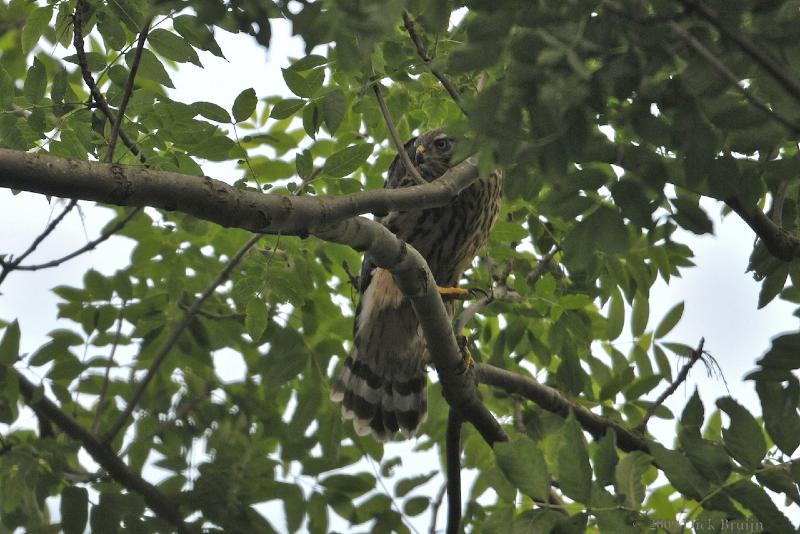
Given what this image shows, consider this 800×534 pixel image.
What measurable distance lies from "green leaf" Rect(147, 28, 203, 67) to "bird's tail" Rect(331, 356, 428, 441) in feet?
7.39

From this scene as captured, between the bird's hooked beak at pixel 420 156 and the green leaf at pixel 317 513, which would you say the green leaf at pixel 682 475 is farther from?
the bird's hooked beak at pixel 420 156

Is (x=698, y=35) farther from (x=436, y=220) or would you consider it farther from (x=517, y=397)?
(x=436, y=220)

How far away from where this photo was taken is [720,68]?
69.7 inches

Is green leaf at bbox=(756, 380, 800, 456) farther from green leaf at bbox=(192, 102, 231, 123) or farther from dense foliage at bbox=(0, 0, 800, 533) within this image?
green leaf at bbox=(192, 102, 231, 123)

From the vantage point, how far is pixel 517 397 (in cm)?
451

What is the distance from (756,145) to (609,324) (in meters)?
2.31

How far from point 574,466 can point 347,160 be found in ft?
4.83

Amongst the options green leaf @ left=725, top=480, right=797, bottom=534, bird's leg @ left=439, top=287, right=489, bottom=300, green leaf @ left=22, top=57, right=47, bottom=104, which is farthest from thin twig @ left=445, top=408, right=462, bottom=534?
green leaf @ left=22, top=57, right=47, bottom=104

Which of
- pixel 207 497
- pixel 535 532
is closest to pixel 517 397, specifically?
pixel 207 497

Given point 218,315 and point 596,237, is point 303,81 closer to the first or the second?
point 596,237

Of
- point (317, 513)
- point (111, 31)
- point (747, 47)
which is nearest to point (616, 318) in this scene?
point (317, 513)

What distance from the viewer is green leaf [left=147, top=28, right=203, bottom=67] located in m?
3.05

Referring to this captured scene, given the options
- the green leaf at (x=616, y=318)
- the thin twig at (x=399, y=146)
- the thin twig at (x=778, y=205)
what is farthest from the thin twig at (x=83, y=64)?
the green leaf at (x=616, y=318)

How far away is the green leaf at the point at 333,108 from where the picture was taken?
3.33 metres
